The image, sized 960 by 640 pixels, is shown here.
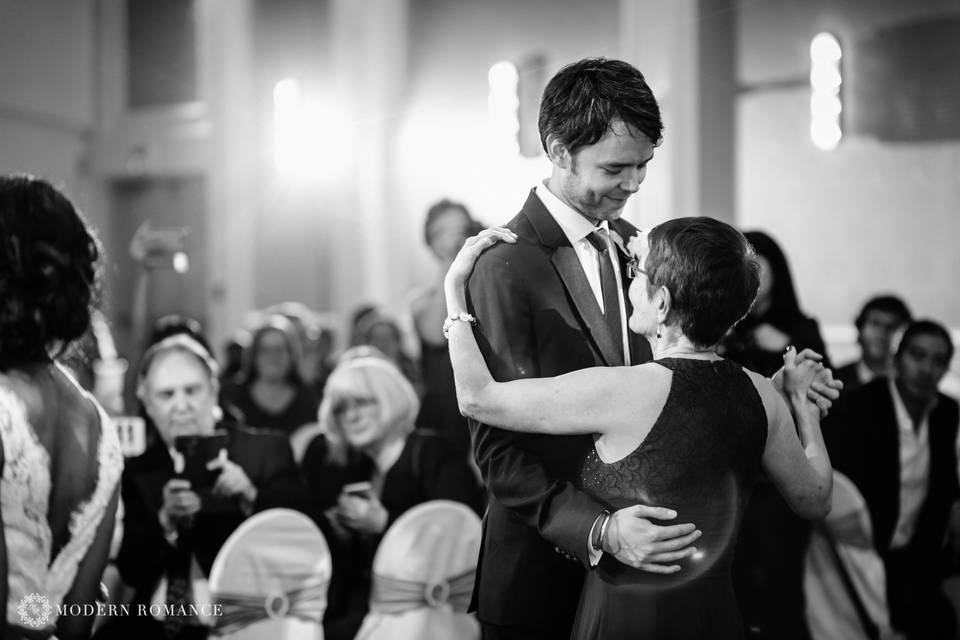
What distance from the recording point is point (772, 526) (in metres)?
3.46

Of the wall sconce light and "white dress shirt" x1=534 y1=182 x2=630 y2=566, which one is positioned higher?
the wall sconce light

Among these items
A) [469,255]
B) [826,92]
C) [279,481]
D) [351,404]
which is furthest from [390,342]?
[469,255]

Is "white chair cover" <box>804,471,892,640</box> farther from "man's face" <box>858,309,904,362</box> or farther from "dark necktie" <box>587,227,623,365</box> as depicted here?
"dark necktie" <box>587,227,623,365</box>

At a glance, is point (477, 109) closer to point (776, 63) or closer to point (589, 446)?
point (776, 63)

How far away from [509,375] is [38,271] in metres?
0.84

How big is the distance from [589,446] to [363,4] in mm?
6866

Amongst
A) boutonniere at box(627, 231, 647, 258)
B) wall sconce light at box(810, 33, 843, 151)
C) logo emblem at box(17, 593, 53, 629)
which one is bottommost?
logo emblem at box(17, 593, 53, 629)

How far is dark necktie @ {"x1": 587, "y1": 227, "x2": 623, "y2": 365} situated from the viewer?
1.97m

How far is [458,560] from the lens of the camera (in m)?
3.35

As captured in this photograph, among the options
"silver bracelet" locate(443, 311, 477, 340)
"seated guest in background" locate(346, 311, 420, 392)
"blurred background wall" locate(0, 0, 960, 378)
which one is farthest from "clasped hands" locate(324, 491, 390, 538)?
"blurred background wall" locate(0, 0, 960, 378)

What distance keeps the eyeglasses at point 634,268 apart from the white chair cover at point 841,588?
1.87m

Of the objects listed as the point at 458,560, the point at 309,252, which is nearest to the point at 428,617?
the point at 458,560

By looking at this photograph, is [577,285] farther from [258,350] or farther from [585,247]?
[258,350]

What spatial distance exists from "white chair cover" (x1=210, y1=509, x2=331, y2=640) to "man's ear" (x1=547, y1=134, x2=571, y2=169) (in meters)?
1.68
